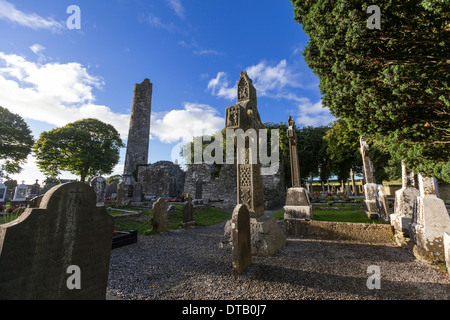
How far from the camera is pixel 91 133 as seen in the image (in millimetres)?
25453

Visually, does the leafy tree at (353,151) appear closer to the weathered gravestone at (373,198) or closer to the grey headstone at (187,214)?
the weathered gravestone at (373,198)

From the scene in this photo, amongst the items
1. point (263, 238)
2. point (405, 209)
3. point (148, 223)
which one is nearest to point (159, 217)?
point (148, 223)

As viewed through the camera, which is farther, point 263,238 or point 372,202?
point 372,202

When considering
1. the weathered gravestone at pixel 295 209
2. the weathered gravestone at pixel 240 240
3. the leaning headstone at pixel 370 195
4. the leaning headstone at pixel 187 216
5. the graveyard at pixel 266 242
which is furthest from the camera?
the leaning headstone at pixel 187 216

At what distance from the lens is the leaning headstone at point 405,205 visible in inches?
187

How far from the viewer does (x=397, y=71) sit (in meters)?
2.94

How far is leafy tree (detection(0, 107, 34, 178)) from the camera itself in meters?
20.6

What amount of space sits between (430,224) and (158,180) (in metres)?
Answer: 20.7

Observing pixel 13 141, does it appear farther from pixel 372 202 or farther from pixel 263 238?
pixel 372 202

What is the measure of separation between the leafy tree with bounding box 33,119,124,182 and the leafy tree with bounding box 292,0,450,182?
87.8 feet

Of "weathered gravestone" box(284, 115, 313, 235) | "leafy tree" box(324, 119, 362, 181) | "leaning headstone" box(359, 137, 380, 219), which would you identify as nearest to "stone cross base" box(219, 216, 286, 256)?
"weathered gravestone" box(284, 115, 313, 235)

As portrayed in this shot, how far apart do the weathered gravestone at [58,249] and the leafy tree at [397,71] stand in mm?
4748

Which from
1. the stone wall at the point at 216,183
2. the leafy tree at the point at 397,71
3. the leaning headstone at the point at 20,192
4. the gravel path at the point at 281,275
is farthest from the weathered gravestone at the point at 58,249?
the leaning headstone at the point at 20,192
